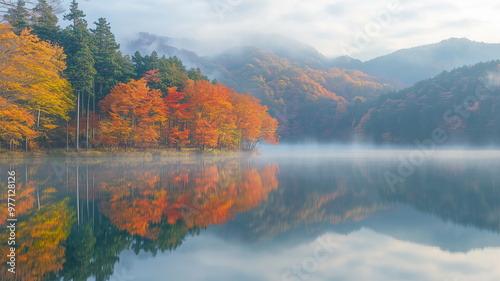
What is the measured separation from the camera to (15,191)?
1512 centimetres

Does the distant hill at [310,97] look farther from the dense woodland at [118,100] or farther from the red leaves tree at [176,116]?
the red leaves tree at [176,116]

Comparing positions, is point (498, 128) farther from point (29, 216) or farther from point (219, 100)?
point (29, 216)

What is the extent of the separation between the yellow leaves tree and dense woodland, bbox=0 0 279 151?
0.08 metres

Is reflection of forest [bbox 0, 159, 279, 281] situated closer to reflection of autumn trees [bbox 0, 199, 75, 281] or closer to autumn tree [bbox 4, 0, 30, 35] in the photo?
reflection of autumn trees [bbox 0, 199, 75, 281]

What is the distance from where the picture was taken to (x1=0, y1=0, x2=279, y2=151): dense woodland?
109 ft

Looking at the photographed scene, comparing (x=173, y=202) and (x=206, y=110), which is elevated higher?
(x=206, y=110)

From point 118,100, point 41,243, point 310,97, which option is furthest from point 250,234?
point 310,97

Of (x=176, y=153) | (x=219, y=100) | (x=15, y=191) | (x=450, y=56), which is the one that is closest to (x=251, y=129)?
(x=219, y=100)

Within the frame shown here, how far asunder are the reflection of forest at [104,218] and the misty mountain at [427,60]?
165 metres

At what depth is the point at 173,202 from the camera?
1298 centimetres

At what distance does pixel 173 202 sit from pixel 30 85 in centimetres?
2976

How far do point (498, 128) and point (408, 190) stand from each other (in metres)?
70.6

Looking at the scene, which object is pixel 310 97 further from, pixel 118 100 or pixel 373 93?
pixel 118 100

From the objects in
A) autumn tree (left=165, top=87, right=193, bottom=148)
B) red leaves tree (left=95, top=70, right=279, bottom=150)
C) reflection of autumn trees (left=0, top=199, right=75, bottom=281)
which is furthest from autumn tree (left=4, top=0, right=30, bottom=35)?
reflection of autumn trees (left=0, top=199, right=75, bottom=281)
